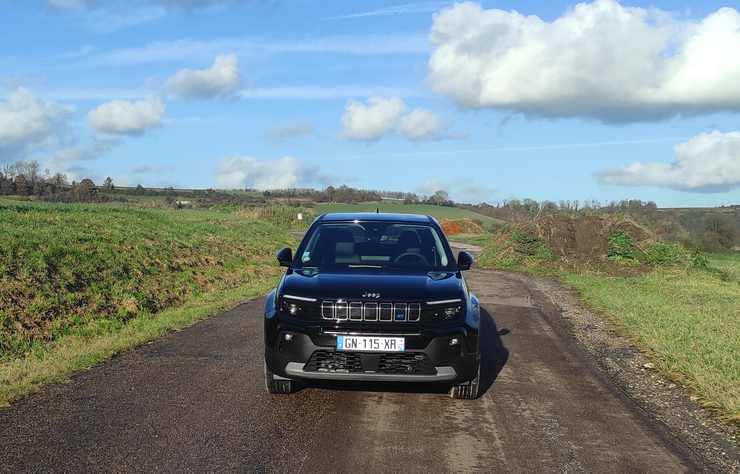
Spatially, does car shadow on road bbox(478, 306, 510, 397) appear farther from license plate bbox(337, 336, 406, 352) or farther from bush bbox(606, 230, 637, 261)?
bush bbox(606, 230, 637, 261)

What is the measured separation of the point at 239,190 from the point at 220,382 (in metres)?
91.9

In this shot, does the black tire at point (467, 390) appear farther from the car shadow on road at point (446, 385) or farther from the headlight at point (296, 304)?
the headlight at point (296, 304)

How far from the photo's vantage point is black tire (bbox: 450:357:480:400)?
6141 mm

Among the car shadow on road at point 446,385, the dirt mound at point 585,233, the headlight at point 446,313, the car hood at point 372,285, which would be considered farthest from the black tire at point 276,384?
the dirt mound at point 585,233

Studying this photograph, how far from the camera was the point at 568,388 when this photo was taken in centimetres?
686

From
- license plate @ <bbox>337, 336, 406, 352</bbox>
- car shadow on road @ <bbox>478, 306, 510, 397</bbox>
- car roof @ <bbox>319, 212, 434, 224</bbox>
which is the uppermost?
car roof @ <bbox>319, 212, 434, 224</bbox>

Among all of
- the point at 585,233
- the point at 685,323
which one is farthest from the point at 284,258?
the point at 585,233

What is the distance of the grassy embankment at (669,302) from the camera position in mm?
7489

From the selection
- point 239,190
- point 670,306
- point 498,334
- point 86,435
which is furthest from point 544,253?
point 239,190

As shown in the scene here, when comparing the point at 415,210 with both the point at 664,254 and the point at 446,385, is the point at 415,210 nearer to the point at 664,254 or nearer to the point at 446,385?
the point at 664,254

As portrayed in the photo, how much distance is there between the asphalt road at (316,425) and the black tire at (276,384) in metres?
0.13

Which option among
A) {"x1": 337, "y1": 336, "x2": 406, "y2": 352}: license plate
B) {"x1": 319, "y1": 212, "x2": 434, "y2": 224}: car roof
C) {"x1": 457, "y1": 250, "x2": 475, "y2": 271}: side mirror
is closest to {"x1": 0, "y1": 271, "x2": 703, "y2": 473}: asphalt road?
{"x1": 337, "y1": 336, "x2": 406, "y2": 352}: license plate

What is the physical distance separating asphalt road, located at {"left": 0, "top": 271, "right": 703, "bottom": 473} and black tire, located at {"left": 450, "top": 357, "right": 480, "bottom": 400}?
0.10 m

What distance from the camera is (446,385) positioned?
5879 mm
